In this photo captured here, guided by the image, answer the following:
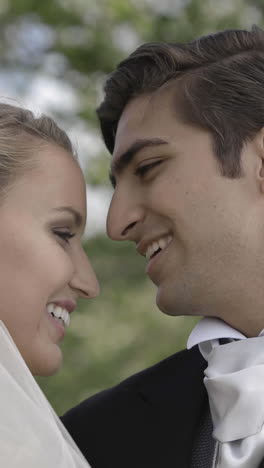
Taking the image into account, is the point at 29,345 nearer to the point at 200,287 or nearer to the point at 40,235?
the point at 40,235

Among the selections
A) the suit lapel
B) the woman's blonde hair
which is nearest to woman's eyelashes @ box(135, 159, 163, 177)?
the woman's blonde hair

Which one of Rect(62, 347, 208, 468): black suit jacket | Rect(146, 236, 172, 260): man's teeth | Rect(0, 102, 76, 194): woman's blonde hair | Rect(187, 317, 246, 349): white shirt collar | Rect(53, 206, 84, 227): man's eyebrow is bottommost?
Rect(62, 347, 208, 468): black suit jacket

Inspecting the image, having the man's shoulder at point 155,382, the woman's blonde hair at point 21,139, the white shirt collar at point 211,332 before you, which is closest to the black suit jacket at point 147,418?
the man's shoulder at point 155,382

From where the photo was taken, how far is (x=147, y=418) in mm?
3582

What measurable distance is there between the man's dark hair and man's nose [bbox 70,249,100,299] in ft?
2.22

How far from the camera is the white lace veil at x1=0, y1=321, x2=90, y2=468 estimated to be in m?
2.57

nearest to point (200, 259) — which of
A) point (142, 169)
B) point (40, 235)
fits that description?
point (142, 169)

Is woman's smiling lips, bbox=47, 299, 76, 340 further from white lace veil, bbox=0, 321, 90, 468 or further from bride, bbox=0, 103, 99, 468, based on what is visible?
white lace veil, bbox=0, 321, 90, 468

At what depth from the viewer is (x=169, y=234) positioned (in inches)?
146

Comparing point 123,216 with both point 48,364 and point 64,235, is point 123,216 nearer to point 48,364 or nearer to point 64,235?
point 64,235

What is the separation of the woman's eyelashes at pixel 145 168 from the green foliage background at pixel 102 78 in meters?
4.83

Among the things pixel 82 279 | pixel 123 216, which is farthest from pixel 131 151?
pixel 82 279

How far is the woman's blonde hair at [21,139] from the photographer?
10.8 feet

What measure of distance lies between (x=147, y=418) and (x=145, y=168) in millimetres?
982
